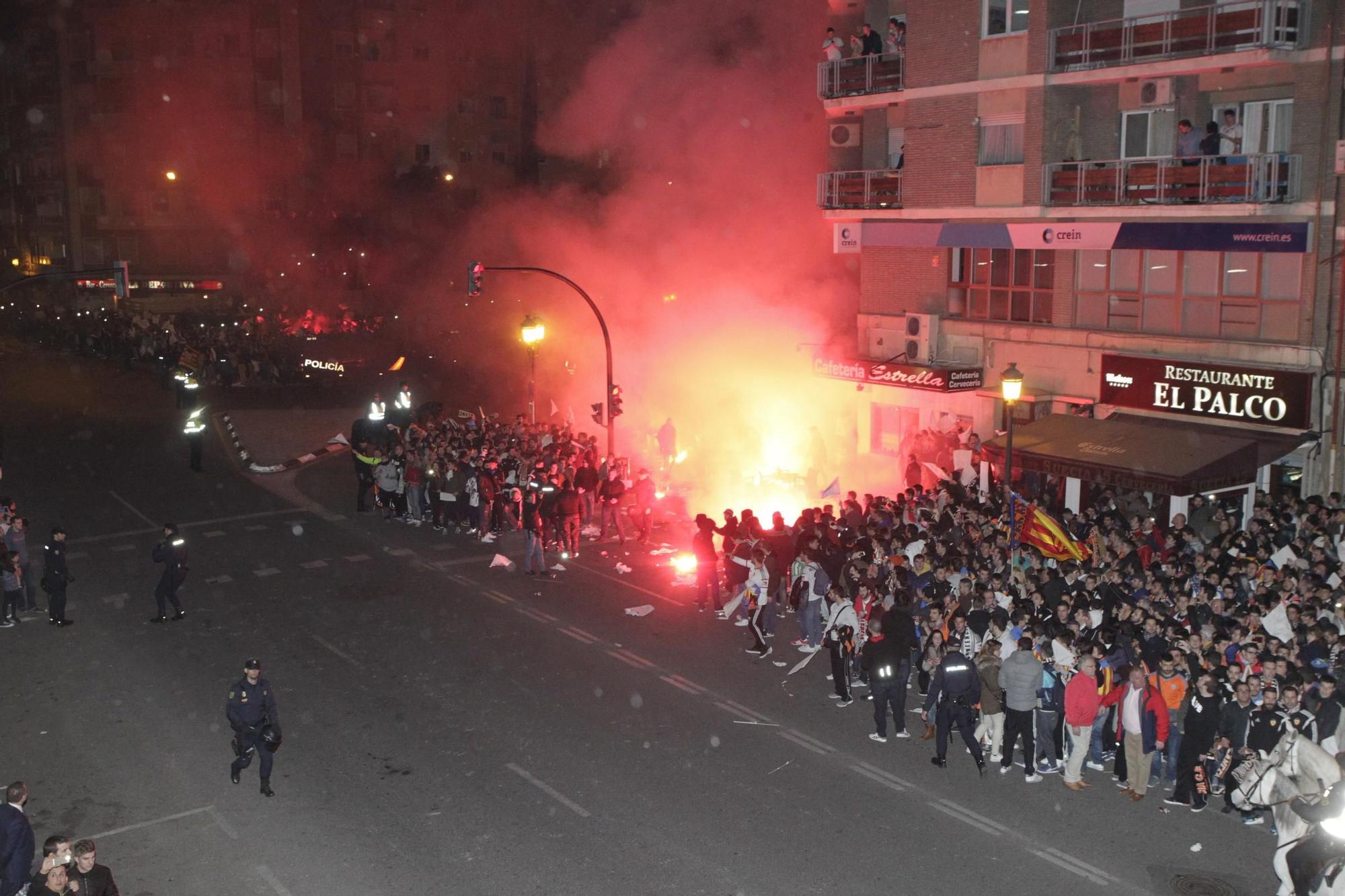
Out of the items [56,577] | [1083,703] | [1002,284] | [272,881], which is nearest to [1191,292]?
[1002,284]

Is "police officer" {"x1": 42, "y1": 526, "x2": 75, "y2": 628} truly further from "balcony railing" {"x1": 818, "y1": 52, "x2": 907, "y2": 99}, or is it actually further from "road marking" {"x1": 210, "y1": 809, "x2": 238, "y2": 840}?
"balcony railing" {"x1": 818, "y1": 52, "x2": 907, "y2": 99}

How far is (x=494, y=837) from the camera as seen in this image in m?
9.34

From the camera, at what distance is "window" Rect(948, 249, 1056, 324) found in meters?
20.6

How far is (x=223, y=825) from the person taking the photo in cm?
968

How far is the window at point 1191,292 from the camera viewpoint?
57.2 feet

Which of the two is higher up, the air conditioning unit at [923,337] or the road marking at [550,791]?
the air conditioning unit at [923,337]

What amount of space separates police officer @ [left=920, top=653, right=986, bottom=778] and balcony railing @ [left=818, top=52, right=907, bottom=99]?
14.4 metres

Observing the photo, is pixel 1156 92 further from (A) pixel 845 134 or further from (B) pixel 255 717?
(B) pixel 255 717

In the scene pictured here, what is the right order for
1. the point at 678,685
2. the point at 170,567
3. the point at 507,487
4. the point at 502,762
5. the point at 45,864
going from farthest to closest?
the point at 507,487, the point at 170,567, the point at 678,685, the point at 502,762, the point at 45,864

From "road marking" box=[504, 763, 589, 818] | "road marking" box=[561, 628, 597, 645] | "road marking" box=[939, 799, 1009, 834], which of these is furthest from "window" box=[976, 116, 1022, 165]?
"road marking" box=[504, 763, 589, 818]

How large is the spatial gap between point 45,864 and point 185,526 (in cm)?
1361

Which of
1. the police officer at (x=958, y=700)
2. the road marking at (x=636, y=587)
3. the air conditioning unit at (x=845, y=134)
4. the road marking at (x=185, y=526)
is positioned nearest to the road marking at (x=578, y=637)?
the road marking at (x=636, y=587)

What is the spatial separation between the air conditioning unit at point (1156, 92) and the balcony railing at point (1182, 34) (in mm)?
527

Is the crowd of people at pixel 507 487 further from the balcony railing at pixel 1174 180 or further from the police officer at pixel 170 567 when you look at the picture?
the balcony railing at pixel 1174 180
